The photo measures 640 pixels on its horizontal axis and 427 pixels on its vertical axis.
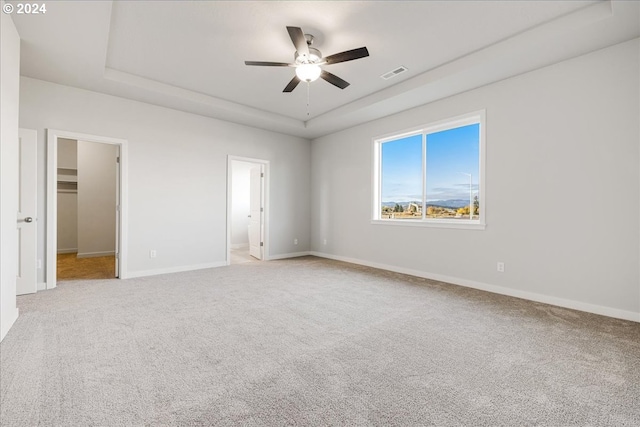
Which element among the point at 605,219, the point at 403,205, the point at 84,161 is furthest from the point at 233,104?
the point at 605,219

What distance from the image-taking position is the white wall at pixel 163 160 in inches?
160

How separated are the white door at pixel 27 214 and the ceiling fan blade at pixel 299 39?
365 centimetres

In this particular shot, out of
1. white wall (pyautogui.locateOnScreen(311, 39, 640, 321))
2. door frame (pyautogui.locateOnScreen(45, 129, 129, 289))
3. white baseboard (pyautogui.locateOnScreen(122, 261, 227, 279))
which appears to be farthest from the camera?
white baseboard (pyautogui.locateOnScreen(122, 261, 227, 279))

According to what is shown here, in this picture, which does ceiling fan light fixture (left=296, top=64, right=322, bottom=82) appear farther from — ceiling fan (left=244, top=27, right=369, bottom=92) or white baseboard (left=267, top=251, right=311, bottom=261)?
white baseboard (left=267, top=251, right=311, bottom=261)

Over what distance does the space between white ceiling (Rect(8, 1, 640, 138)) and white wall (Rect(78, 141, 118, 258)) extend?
11.5 feet

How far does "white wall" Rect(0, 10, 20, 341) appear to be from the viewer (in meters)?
2.43

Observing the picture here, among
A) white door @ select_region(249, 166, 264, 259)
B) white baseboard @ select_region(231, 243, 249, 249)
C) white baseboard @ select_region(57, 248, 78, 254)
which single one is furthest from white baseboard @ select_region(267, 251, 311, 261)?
white baseboard @ select_region(57, 248, 78, 254)

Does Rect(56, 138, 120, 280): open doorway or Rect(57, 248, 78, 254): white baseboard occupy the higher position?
Rect(56, 138, 120, 280): open doorway

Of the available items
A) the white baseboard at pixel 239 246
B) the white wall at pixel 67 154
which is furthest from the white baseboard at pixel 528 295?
the white wall at pixel 67 154

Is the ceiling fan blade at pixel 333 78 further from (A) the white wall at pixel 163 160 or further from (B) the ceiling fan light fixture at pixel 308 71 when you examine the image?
(A) the white wall at pixel 163 160

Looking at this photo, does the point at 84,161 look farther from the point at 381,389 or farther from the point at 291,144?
the point at 381,389

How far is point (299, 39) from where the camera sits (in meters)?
2.72

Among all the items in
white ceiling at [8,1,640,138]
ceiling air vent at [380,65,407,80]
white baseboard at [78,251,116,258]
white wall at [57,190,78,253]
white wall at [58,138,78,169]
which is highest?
ceiling air vent at [380,65,407,80]

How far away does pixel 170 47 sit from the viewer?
11.0ft
